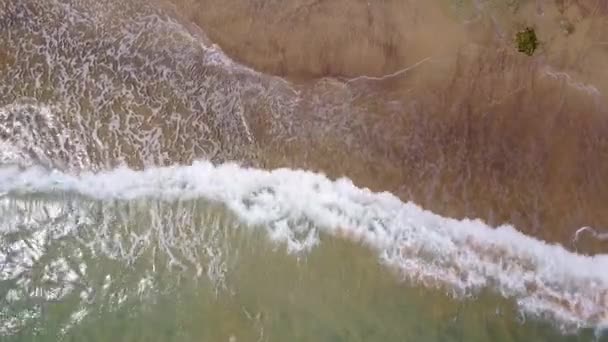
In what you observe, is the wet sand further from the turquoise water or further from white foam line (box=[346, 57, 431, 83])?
the turquoise water

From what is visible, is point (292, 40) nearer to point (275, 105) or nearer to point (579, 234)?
point (275, 105)

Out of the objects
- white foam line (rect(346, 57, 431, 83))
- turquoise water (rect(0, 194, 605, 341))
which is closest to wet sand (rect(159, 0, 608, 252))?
white foam line (rect(346, 57, 431, 83))

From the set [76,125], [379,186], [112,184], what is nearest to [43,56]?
[76,125]

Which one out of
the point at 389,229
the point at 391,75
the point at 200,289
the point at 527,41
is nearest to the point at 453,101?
the point at 391,75

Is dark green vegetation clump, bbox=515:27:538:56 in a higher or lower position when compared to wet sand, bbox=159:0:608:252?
higher

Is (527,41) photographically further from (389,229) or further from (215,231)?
(215,231)

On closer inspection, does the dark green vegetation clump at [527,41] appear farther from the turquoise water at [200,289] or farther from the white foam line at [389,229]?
the turquoise water at [200,289]
